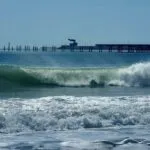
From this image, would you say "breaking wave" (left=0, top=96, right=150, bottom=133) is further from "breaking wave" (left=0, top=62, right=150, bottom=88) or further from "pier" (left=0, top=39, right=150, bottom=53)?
"pier" (left=0, top=39, right=150, bottom=53)

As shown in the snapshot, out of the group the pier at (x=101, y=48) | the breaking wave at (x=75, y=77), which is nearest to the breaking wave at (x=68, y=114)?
the breaking wave at (x=75, y=77)

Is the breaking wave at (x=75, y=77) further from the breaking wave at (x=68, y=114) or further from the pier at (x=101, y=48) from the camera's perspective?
the pier at (x=101, y=48)

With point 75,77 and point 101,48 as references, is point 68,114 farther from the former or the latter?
point 101,48

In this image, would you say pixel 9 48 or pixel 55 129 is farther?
pixel 9 48

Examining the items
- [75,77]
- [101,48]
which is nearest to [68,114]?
[75,77]

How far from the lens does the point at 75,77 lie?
29.4 meters

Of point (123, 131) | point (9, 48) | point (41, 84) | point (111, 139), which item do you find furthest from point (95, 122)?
point (9, 48)

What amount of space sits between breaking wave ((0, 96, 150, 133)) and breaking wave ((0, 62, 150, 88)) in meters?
11.6

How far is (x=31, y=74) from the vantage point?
29.0 meters

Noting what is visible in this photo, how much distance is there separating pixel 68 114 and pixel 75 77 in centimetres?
1680

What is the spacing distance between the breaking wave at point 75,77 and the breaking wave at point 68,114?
11591 mm

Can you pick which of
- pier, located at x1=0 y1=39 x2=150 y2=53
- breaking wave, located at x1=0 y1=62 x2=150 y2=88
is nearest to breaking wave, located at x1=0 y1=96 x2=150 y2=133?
breaking wave, located at x1=0 y1=62 x2=150 y2=88

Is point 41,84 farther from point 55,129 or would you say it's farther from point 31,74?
point 55,129

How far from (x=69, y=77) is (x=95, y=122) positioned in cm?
1705
